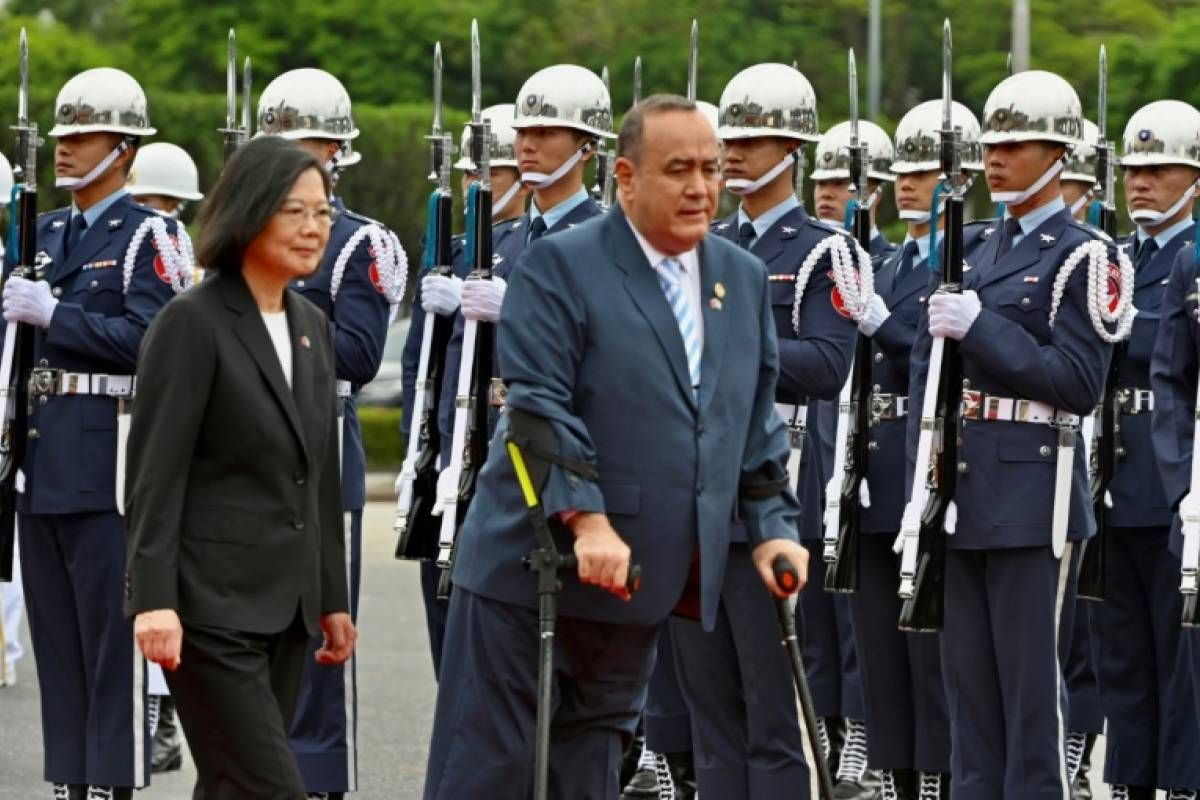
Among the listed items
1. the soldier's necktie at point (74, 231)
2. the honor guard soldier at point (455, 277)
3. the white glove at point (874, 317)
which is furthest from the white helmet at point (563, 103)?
the soldier's necktie at point (74, 231)

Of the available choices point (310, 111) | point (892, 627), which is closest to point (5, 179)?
point (310, 111)

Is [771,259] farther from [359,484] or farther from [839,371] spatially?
[359,484]

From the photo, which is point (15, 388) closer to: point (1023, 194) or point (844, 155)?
point (1023, 194)

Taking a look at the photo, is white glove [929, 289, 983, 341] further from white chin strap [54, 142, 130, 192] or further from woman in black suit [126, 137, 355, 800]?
white chin strap [54, 142, 130, 192]

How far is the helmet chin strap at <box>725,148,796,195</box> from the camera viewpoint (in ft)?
28.5

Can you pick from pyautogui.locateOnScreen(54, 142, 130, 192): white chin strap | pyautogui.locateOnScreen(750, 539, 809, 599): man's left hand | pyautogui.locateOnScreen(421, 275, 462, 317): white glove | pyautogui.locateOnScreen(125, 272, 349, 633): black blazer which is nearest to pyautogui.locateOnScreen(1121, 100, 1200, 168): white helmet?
pyautogui.locateOnScreen(421, 275, 462, 317): white glove

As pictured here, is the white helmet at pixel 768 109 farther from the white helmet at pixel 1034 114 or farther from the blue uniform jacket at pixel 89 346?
the blue uniform jacket at pixel 89 346

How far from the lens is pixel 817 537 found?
376 inches

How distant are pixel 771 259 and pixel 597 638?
2.37m

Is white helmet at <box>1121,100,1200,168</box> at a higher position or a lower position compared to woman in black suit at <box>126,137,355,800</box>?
higher

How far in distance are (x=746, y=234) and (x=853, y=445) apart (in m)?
1.02

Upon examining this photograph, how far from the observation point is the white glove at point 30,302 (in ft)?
28.0

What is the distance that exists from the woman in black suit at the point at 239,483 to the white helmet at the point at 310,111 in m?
3.12

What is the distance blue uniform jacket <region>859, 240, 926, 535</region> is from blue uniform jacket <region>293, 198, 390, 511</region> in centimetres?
164
